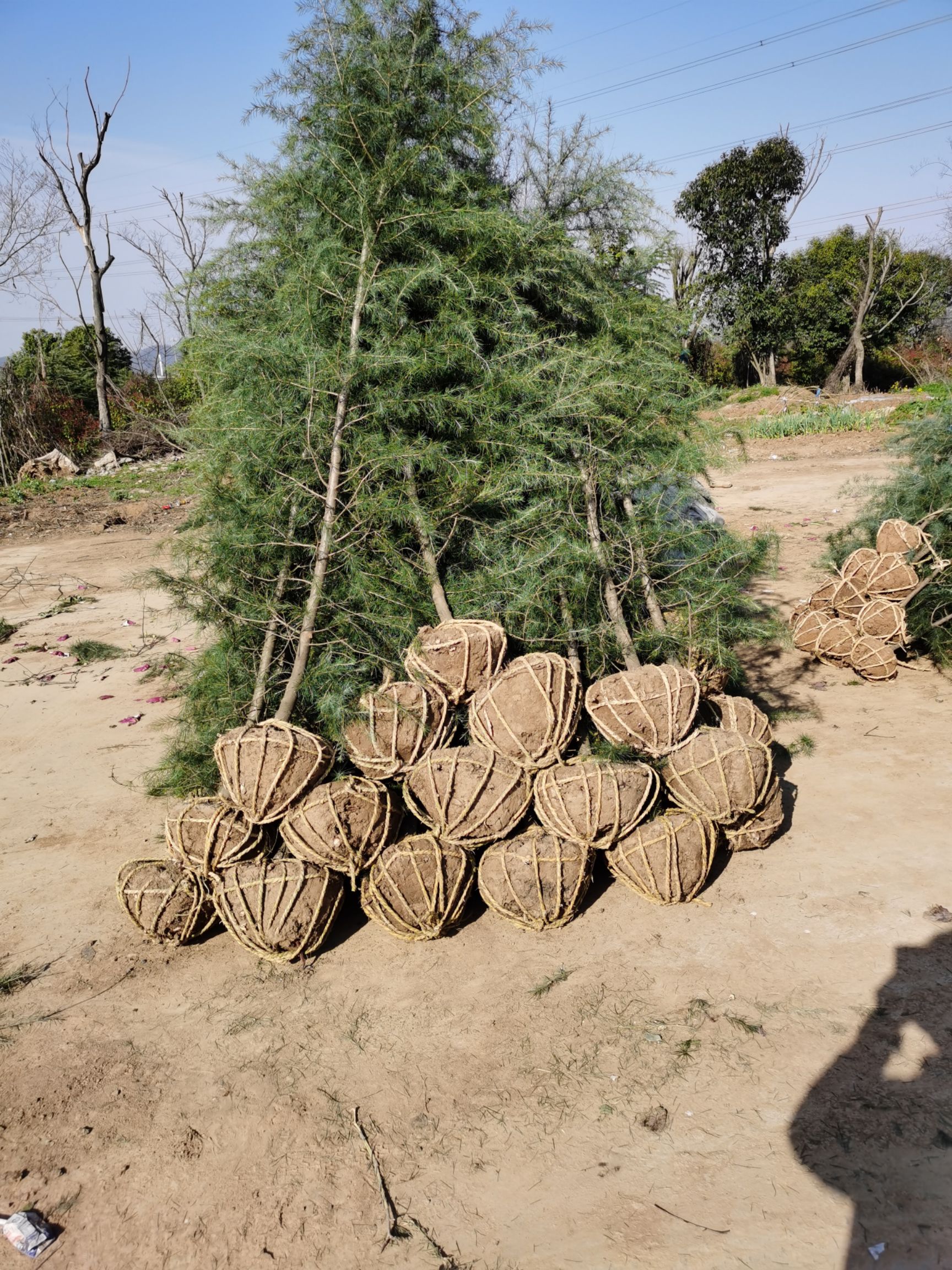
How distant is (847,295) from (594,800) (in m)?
26.5

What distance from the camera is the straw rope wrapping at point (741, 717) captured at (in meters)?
4.17

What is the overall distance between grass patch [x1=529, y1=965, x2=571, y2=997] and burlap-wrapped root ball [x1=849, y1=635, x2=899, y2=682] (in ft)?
12.2

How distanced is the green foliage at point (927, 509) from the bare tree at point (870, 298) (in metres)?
19.2

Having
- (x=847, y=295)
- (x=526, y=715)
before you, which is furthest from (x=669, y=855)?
(x=847, y=295)

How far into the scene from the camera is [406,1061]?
9.97 feet

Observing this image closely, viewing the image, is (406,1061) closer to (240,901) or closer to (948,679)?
(240,901)

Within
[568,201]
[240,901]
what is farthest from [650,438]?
[240,901]

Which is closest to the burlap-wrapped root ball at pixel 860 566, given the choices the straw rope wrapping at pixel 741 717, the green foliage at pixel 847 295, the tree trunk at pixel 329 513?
the straw rope wrapping at pixel 741 717

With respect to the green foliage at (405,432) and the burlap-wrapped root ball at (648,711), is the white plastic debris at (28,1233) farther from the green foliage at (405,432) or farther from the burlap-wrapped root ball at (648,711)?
the burlap-wrapped root ball at (648,711)

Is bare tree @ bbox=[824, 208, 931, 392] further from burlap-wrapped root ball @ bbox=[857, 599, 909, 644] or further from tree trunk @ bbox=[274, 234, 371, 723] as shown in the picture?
tree trunk @ bbox=[274, 234, 371, 723]

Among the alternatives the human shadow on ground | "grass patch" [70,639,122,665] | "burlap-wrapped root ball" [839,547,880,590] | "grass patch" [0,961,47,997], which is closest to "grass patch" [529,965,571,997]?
the human shadow on ground

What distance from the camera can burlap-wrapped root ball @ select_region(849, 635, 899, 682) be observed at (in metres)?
5.92

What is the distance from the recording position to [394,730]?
12.0ft

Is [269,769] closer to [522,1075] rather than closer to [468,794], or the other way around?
[468,794]
